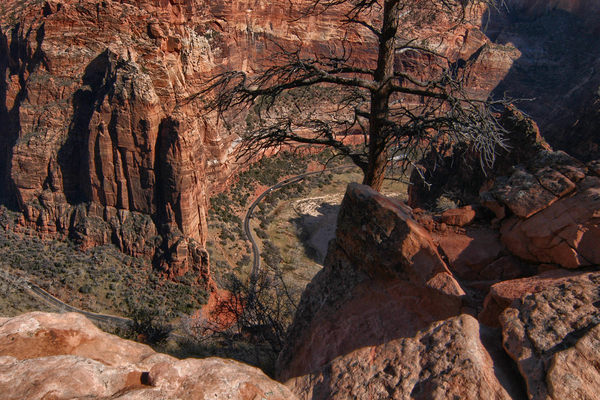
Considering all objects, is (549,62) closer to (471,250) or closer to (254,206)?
(254,206)

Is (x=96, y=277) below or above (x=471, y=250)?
below

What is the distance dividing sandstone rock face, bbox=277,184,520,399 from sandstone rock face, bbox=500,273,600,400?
0.69 ft

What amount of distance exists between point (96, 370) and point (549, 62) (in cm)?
6445

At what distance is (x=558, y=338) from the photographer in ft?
8.84

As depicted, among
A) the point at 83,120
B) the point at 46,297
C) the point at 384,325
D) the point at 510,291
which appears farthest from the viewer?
the point at 83,120

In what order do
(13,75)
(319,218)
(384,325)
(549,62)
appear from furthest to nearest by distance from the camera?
(549,62) → (319,218) → (13,75) → (384,325)

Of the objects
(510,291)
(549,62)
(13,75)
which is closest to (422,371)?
(510,291)

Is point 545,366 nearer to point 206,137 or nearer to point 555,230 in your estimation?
point 555,230

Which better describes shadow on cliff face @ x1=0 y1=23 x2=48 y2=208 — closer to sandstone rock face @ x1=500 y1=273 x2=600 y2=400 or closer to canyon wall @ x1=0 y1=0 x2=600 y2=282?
canyon wall @ x1=0 y1=0 x2=600 y2=282

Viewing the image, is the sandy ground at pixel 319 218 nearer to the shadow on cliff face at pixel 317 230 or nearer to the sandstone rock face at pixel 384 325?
the shadow on cliff face at pixel 317 230

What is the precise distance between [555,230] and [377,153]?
2263mm

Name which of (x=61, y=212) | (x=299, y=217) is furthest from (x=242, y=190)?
(x=61, y=212)

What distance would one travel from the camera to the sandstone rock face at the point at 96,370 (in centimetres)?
260

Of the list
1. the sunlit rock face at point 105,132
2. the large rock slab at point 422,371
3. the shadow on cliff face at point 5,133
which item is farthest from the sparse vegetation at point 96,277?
the large rock slab at point 422,371
